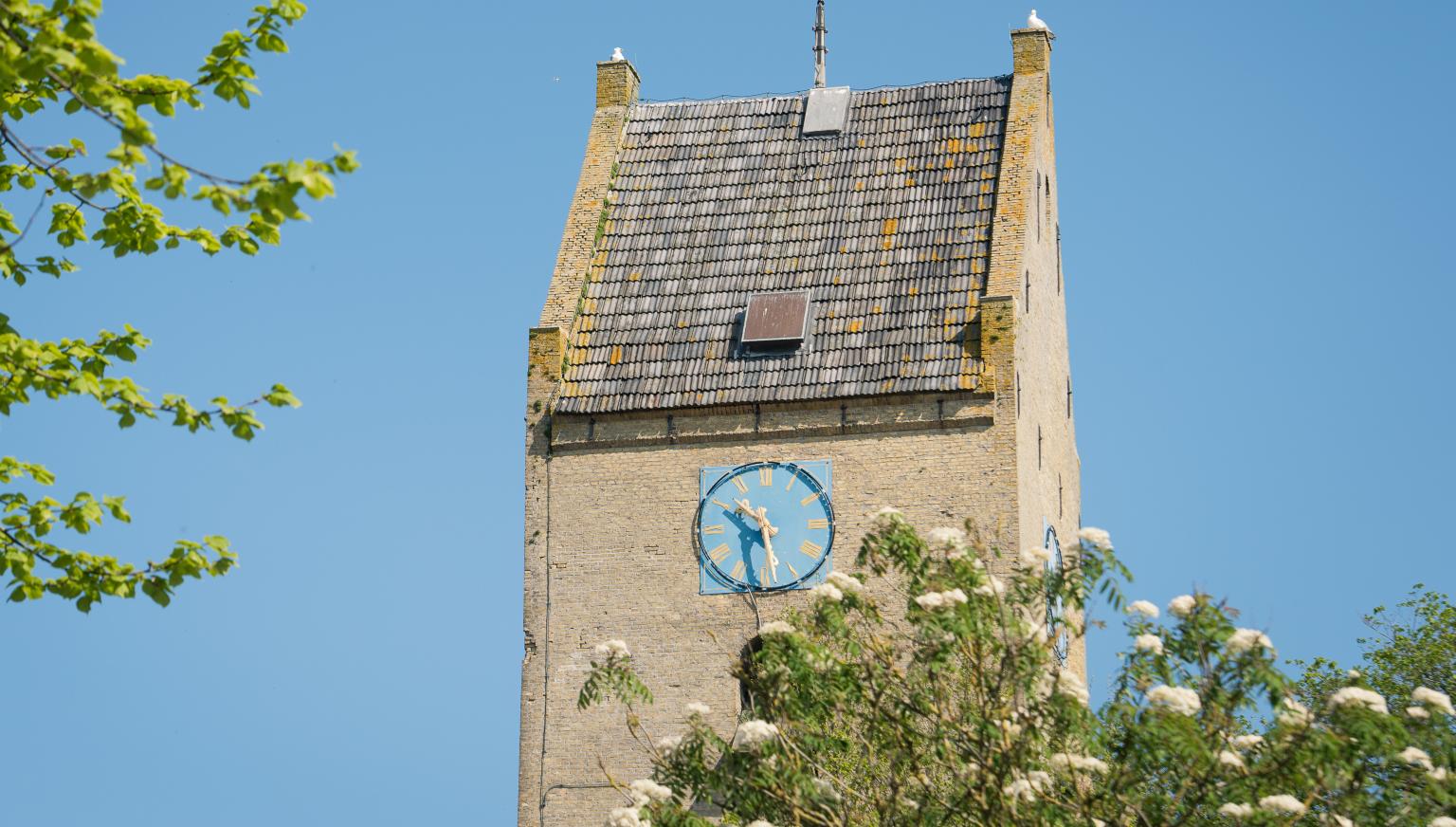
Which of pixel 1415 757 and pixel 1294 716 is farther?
pixel 1294 716

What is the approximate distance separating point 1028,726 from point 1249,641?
1795 mm

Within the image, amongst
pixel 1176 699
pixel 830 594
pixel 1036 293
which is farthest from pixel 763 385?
pixel 1176 699

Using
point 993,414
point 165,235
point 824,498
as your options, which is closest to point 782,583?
point 824,498

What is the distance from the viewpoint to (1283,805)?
57.2 feet

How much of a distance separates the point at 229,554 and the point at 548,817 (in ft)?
64.7

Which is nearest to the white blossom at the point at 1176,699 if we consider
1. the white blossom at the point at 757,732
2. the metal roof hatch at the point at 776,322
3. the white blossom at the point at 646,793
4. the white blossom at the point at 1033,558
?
the white blossom at the point at 1033,558

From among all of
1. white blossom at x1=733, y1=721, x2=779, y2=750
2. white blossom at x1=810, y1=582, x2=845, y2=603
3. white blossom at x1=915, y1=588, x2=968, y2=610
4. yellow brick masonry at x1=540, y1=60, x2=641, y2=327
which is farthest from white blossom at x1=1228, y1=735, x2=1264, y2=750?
yellow brick masonry at x1=540, y1=60, x2=641, y2=327

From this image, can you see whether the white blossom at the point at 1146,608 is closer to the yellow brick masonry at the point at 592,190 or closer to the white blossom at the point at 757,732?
the white blossom at the point at 757,732

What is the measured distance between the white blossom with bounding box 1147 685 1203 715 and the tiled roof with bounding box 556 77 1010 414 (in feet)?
58.7

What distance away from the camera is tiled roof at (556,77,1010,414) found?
37.0m

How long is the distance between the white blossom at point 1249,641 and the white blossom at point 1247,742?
3.27 ft

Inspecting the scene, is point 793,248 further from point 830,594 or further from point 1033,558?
point 1033,558

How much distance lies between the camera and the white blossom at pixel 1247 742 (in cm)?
1917

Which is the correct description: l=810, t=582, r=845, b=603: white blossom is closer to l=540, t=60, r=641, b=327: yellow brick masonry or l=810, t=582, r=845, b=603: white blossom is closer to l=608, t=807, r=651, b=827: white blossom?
l=608, t=807, r=651, b=827: white blossom
